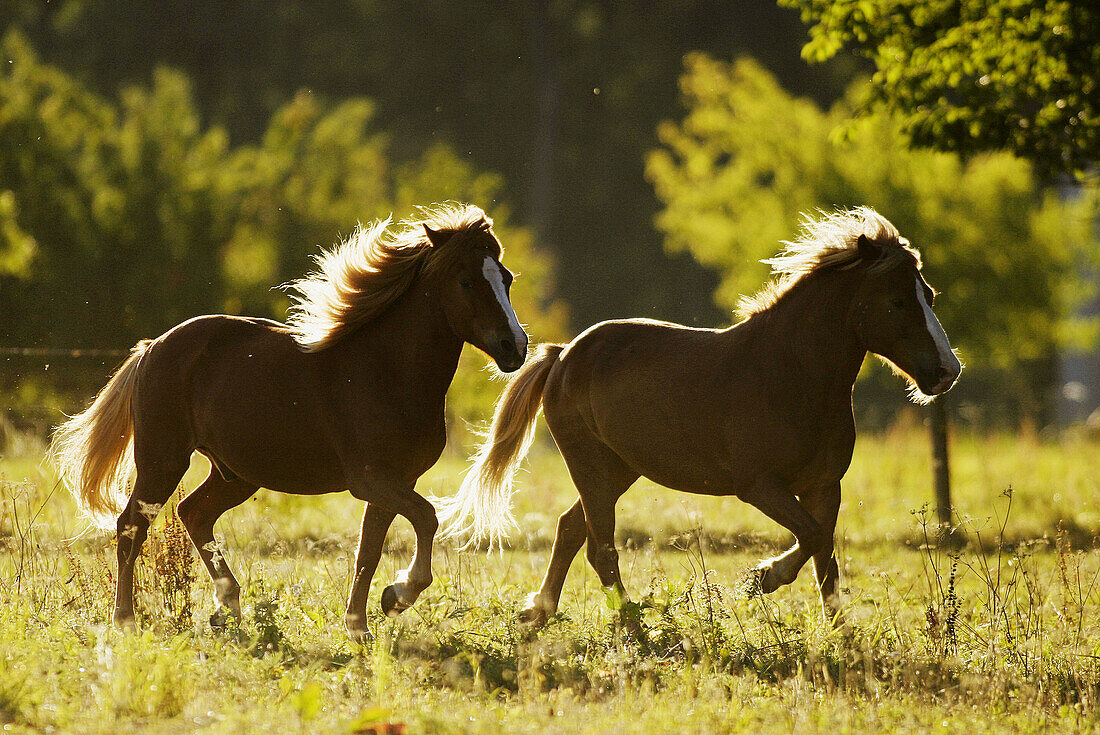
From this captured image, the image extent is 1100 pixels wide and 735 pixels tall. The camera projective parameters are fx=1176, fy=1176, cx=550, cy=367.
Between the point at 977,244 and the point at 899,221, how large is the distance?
3.44 feet

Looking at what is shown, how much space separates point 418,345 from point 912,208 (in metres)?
10.4

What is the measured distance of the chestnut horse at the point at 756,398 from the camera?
5820 millimetres

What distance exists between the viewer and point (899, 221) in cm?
1477

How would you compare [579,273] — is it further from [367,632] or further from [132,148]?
[367,632]

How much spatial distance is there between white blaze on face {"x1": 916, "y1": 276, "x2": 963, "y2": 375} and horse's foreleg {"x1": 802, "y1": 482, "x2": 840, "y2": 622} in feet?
2.78

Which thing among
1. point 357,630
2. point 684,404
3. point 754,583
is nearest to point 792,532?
point 754,583

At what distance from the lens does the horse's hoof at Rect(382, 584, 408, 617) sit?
562 centimetres

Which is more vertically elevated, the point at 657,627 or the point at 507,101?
the point at 507,101

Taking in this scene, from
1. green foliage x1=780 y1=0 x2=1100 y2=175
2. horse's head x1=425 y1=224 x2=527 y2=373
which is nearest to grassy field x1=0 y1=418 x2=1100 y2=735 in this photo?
horse's head x1=425 y1=224 x2=527 y2=373

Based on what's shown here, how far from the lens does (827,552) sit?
6.05m

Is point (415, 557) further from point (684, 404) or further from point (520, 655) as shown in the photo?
point (684, 404)

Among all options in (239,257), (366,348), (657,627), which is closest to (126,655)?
(366,348)

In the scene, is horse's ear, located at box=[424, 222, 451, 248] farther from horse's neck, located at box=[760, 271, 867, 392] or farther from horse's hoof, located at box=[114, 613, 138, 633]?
horse's hoof, located at box=[114, 613, 138, 633]

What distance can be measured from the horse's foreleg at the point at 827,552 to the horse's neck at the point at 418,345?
201 cm
